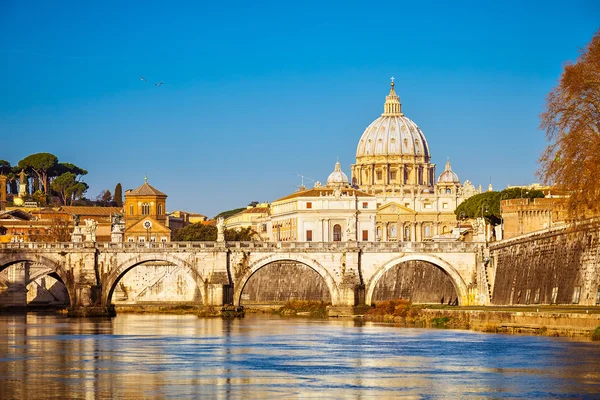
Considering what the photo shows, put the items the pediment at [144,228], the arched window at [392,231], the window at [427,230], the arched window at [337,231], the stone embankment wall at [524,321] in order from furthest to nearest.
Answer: the window at [427,230], the arched window at [392,231], the arched window at [337,231], the pediment at [144,228], the stone embankment wall at [524,321]

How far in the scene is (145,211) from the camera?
16125 cm

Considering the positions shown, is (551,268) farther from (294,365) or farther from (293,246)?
(293,246)

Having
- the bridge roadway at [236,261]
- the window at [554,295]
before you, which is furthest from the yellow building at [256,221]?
the window at [554,295]

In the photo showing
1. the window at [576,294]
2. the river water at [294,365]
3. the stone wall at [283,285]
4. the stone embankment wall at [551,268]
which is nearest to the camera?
the river water at [294,365]

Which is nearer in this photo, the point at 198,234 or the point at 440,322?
the point at 440,322

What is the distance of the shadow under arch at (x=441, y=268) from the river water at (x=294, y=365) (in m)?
20.6

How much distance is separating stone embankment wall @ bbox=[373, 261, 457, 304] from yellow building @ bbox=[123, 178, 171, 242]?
56.5m

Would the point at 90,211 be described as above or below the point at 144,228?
above

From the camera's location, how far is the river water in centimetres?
3888

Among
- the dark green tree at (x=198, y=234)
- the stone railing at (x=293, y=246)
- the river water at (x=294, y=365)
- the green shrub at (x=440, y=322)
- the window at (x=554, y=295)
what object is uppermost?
the dark green tree at (x=198, y=234)

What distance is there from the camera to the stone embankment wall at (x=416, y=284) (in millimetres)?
95875

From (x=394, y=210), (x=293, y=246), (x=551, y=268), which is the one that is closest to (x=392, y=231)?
(x=394, y=210)

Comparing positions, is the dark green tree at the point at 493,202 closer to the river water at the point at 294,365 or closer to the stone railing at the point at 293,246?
the stone railing at the point at 293,246

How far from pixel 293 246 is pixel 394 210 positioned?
320 ft
